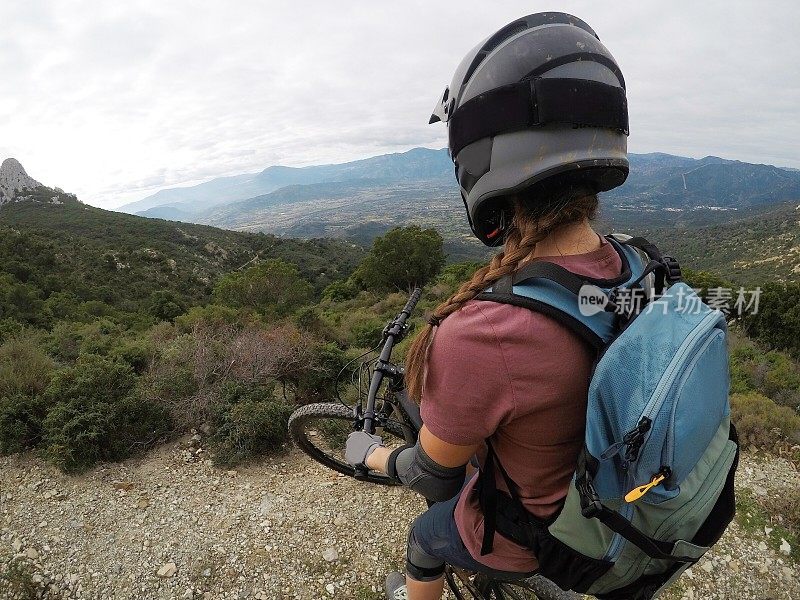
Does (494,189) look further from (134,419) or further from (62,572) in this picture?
(134,419)

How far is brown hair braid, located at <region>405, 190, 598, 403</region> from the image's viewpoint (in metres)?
1.17

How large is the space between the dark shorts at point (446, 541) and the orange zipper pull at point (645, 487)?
2.79 ft

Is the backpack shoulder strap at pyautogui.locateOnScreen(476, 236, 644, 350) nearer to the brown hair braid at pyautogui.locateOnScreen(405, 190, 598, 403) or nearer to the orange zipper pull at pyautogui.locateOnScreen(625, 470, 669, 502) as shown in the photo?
the brown hair braid at pyautogui.locateOnScreen(405, 190, 598, 403)

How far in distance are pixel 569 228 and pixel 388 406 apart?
205 centimetres

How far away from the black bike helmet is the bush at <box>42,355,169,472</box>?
4619 mm

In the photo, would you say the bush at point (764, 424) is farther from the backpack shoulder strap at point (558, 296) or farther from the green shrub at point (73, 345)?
the green shrub at point (73, 345)

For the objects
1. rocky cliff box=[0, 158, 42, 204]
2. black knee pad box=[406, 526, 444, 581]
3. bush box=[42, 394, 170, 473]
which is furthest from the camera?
rocky cliff box=[0, 158, 42, 204]

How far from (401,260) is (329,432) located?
1670cm

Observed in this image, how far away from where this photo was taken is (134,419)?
455cm

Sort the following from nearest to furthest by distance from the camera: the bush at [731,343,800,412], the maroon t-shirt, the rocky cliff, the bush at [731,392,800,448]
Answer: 1. the maroon t-shirt
2. the bush at [731,392,800,448]
3. the bush at [731,343,800,412]
4. the rocky cliff

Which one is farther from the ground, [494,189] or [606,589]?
[494,189]

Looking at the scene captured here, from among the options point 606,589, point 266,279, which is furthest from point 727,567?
point 266,279

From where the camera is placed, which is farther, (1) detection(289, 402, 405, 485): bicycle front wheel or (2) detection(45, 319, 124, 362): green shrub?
(2) detection(45, 319, 124, 362): green shrub

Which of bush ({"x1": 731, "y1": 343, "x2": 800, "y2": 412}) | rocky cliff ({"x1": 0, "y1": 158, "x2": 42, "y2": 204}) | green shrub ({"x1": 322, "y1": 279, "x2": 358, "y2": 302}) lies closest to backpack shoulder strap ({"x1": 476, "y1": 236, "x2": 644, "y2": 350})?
bush ({"x1": 731, "y1": 343, "x2": 800, "y2": 412})
